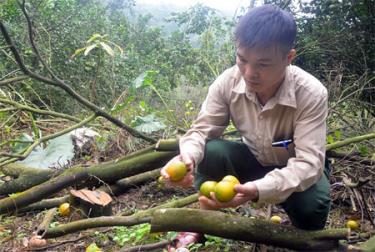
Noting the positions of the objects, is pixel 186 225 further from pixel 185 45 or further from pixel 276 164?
pixel 185 45

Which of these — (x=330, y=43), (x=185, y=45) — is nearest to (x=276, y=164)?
(x=330, y=43)

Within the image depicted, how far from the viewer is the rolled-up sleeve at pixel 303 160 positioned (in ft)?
6.39

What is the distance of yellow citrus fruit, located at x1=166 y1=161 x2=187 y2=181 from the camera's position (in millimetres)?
2066

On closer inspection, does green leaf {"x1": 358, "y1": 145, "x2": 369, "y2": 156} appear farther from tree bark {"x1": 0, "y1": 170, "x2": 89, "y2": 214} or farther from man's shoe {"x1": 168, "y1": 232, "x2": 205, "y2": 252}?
tree bark {"x1": 0, "y1": 170, "x2": 89, "y2": 214}

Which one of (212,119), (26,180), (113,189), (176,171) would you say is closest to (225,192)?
(176,171)

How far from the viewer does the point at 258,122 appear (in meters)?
2.31

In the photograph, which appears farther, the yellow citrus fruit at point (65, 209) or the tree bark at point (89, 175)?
the yellow citrus fruit at point (65, 209)

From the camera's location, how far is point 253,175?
2.53 m

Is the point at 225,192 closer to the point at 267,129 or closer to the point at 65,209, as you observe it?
the point at 267,129

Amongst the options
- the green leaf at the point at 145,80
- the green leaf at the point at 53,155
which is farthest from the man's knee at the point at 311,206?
the green leaf at the point at 53,155

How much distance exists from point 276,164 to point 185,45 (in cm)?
751

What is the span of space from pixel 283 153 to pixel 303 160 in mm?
266

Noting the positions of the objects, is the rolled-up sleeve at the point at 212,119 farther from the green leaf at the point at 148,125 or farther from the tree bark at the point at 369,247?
the green leaf at the point at 148,125

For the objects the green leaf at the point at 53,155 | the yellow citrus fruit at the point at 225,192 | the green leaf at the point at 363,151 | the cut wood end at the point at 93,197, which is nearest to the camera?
the yellow citrus fruit at the point at 225,192
